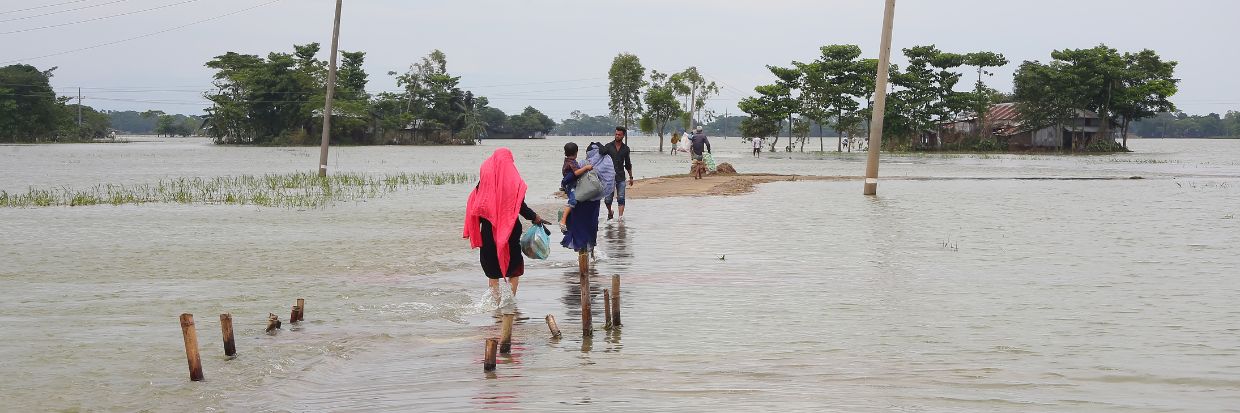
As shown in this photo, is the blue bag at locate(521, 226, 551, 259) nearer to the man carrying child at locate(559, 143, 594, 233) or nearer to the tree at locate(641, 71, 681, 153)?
the man carrying child at locate(559, 143, 594, 233)

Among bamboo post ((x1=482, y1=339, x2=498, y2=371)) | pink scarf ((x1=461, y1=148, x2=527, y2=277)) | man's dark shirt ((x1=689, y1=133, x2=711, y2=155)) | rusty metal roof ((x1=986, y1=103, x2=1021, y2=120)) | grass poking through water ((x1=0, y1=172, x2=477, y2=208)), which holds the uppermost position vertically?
rusty metal roof ((x1=986, y1=103, x2=1021, y2=120))

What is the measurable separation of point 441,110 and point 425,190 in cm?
8828

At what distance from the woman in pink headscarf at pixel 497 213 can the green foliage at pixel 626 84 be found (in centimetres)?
9031

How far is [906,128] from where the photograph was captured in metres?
83.8

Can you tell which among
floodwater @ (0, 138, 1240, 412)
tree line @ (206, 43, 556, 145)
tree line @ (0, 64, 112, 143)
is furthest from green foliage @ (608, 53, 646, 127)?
floodwater @ (0, 138, 1240, 412)

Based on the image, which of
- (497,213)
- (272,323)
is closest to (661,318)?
(497,213)

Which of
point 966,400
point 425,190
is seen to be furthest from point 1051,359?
point 425,190

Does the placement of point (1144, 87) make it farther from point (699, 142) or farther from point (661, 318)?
point (661, 318)

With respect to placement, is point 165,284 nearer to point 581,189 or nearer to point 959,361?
point 581,189

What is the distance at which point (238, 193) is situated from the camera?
29.9 m

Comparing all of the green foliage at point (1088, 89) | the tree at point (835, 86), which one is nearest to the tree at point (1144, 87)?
the green foliage at point (1088, 89)

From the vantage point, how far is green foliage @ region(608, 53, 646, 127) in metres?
100

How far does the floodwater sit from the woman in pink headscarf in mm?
534

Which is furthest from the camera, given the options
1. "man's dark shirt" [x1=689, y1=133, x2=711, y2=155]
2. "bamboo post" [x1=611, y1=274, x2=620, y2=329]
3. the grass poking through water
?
"man's dark shirt" [x1=689, y1=133, x2=711, y2=155]
